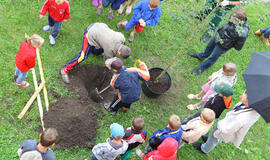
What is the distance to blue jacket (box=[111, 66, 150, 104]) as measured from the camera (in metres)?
4.52

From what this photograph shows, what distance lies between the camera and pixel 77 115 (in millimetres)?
4836

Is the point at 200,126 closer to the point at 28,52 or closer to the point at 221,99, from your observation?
the point at 221,99

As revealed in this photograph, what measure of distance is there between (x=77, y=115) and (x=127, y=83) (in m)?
1.33

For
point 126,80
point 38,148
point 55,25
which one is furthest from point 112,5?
point 38,148

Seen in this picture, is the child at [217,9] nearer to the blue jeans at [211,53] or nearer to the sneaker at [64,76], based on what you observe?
the blue jeans at [211,53]

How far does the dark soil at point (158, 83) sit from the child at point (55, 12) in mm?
2697

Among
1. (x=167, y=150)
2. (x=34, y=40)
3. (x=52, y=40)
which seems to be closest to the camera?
(x=167, y=150)

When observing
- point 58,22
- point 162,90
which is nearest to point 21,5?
point 58,22

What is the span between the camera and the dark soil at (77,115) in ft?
15.2

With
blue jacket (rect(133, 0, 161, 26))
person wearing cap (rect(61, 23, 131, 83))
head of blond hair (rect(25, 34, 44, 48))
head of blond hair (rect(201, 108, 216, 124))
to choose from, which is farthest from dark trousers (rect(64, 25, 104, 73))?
head of blond hair (rect(201, 108, 216, 124))

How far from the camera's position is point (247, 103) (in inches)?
162

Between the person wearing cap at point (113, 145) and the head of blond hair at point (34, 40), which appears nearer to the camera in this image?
the person wearing cap at point (113, 145)

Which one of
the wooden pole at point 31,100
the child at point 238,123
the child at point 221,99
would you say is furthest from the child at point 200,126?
the wooden pole at point 31,100

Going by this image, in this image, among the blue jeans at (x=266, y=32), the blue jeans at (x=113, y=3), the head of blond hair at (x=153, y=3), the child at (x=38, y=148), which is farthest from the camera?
the blue jeans at (x=266, y=32)
